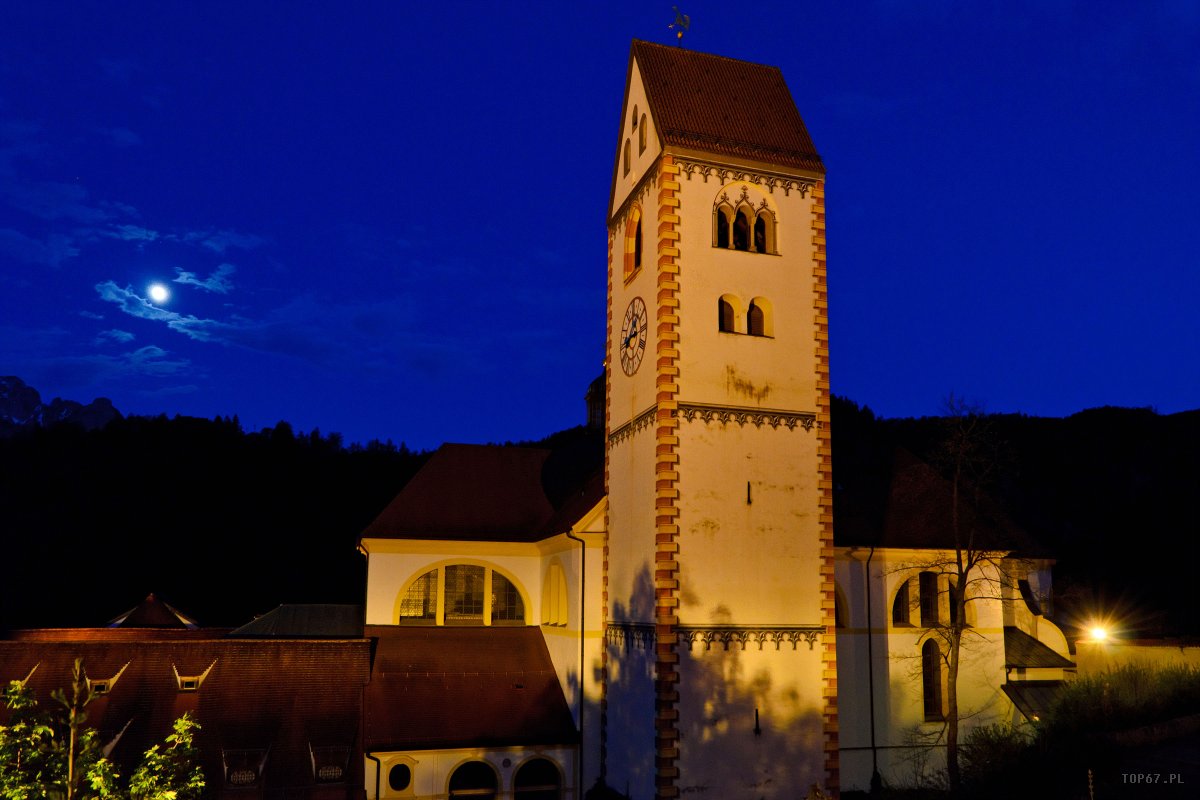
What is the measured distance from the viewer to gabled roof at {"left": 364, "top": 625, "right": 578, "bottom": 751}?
24844mm

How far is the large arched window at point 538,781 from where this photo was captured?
25.2 meters

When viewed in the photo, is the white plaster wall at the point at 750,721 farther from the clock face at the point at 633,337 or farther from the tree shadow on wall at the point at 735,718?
the clock face at the point at 633,337

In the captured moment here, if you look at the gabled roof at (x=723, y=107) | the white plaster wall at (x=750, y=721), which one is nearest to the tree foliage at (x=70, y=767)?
the white plaster wall at (x=750, y=721)

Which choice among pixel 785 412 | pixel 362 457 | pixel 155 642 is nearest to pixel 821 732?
pixel 785 412

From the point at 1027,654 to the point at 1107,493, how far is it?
7159 cm

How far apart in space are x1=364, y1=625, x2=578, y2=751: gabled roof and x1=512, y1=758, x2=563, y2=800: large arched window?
1000mm

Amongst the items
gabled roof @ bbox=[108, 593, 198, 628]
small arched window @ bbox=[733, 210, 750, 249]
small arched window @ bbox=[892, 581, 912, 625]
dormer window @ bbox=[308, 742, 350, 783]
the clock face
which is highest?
small arched window @ bbox=[733, 210, 750, 249]

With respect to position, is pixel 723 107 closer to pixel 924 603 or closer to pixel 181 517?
pixel 924 603

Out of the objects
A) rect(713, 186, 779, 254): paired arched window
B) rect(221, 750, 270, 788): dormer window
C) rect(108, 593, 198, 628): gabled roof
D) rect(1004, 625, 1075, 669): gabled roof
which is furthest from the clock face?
rect(108, 593, 198, 628): gabled roof

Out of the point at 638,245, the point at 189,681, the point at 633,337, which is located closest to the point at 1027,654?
the point at 633,337

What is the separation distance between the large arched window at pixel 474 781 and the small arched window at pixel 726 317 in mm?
11948

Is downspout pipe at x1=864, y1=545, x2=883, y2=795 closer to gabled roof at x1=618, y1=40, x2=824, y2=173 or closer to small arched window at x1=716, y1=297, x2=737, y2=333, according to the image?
small arched window at x1=716, y1=297, x2=737, y2=333

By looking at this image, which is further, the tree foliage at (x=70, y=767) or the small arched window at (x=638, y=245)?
the small arched window at (x=638, y=245)

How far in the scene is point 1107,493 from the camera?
92.8 meters
